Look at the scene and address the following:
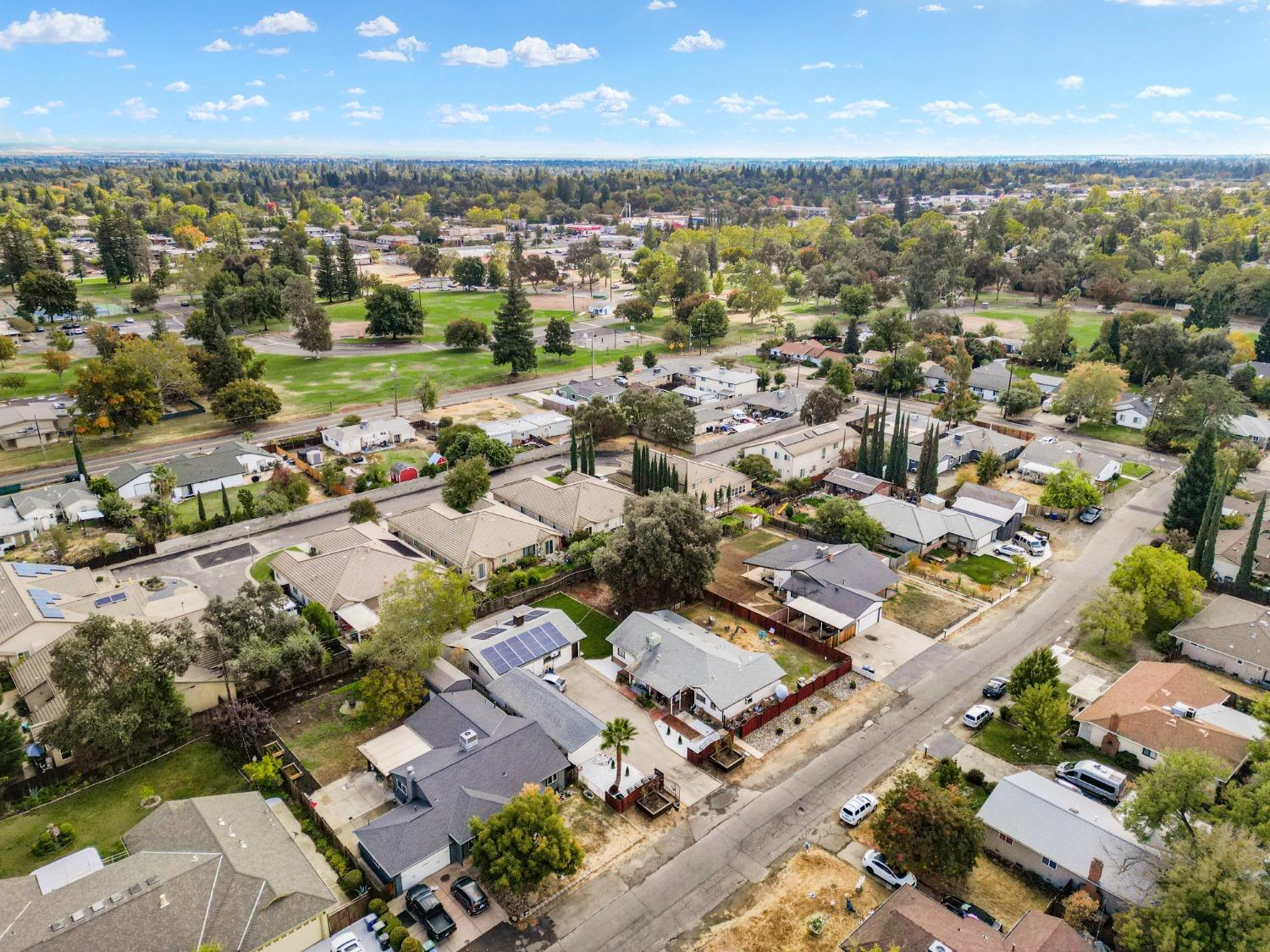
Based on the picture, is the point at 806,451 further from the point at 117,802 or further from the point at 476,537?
the point at 117,802

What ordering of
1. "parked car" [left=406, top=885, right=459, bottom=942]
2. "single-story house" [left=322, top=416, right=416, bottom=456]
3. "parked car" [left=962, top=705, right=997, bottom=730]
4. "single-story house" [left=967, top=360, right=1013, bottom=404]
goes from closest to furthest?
"parked car" [left=406, top=885, right=459, bottom=942], "parked car" [left=962, top=705, right=997, bottom=730], "single-story house" [left=322, top=416, right=416, bottom=456], "single-story house" [left=967, top=360, right=1013, bottom=404]

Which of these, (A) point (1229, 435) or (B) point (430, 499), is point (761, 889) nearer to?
(B) point (430, 499)

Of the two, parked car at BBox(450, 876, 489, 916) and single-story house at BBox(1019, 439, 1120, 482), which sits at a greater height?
single-story house at BBox(1019, 439, 1120, 482)

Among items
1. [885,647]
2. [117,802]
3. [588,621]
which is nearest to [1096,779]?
[885,647]

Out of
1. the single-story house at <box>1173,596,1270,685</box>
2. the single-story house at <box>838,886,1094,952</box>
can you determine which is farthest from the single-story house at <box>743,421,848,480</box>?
the single-story house at <box>838,886,1094,952</box>

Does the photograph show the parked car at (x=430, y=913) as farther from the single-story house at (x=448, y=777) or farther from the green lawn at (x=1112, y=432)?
the green lawn at (x=1112, y=432)

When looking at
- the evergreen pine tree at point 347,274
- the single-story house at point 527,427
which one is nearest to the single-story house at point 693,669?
the single-story house at point 527,427

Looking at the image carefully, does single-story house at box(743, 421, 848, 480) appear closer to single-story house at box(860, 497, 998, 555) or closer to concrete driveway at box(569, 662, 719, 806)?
single-story house at box(860, 497, 998, 555)
